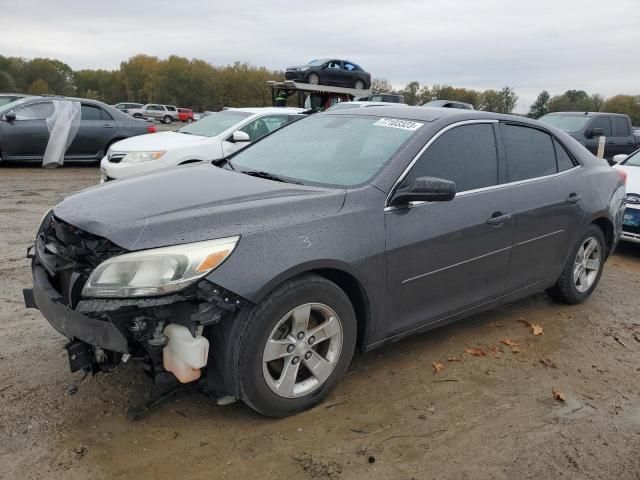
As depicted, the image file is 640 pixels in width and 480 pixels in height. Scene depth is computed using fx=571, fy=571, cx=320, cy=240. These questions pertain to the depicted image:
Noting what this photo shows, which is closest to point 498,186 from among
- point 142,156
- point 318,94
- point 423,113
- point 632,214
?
point 423,113

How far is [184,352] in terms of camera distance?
Result: 104 inches

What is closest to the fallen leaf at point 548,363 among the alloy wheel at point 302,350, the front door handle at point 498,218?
the front door handle at point 498,218

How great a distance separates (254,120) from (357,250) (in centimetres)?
691

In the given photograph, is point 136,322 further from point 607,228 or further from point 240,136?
point 240,136

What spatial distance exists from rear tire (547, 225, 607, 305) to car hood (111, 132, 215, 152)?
587cm

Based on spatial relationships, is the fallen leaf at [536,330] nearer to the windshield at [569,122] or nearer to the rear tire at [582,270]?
the rear tire at [582,270]

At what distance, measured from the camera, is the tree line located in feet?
297

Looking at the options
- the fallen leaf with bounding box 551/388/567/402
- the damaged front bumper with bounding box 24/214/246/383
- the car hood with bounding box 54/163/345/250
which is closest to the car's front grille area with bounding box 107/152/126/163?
the car hood with bounding box 54/163/345/250

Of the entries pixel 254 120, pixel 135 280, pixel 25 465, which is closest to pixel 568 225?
pixel 135 280

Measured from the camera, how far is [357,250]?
10.1 feet

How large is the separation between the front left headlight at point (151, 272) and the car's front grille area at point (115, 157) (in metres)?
6.50

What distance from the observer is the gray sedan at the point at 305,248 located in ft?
8.66

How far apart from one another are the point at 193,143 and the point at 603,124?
10.5 m

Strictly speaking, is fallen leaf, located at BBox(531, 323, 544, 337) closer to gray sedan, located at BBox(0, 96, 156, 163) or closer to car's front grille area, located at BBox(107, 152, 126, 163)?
car's front grille area, located at BBox(107, 152, 126, 163)
